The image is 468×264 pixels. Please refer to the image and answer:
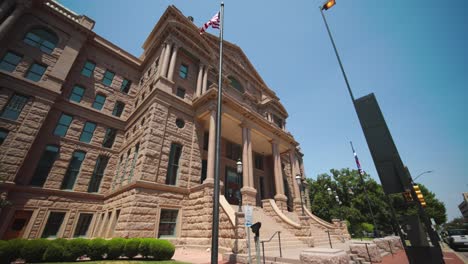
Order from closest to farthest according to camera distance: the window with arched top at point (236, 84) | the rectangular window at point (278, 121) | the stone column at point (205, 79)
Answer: the stone column at point (205, 79) < the window with arched top at point (236, 84) < the rectangular window at point (278, 121)

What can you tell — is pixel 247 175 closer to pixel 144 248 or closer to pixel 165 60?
pixel 144 248

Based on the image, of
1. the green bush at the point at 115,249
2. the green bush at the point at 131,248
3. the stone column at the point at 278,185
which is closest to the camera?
the green bush at the point at 115,249

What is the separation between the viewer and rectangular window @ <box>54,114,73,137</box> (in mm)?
17203

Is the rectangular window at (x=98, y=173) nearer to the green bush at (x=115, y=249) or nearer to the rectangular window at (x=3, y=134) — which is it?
the rectangular window at (x=3, y=134)

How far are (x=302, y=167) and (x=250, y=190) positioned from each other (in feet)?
86.7

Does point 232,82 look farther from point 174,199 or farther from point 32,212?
point 32,212

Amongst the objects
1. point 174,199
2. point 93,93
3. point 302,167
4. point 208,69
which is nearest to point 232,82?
point 208,69

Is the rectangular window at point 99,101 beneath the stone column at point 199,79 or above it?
beneath

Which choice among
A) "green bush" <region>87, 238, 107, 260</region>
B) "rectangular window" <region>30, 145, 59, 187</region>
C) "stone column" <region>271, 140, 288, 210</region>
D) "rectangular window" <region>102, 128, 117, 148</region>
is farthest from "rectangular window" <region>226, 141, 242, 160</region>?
"rectangular window" <region>30, 145, 59, 187</region>

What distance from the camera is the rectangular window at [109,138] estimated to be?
1965 cm

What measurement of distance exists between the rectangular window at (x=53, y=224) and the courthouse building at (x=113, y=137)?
0.25 ft

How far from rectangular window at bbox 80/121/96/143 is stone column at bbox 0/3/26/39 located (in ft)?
28.6

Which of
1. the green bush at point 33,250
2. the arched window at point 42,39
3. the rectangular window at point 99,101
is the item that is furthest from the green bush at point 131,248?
the arched window at point 42,39

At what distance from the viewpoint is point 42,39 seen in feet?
60.0
